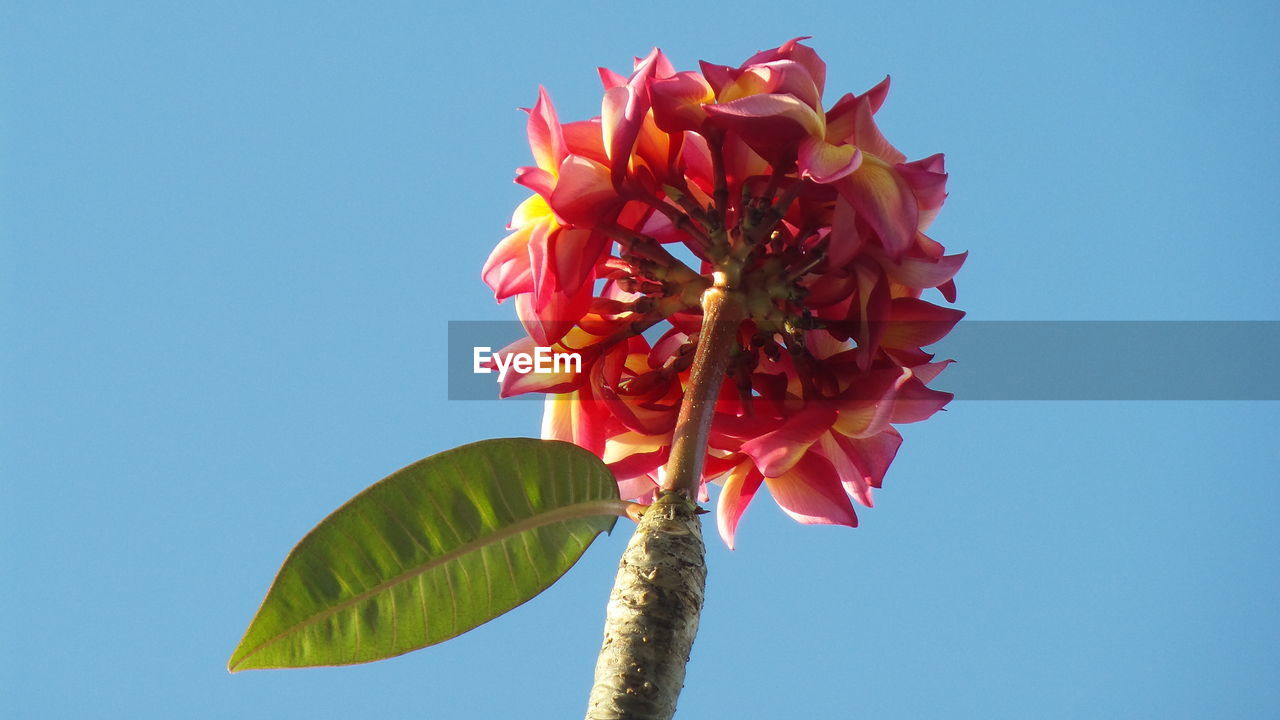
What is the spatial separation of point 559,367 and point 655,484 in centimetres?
11

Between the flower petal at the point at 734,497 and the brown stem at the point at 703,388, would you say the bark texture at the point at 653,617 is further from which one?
the flower petal at the point at 734,497

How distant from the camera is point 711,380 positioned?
0.59 meters

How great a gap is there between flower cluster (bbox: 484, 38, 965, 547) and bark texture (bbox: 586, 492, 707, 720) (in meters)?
0.09

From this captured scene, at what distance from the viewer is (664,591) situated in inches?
20.1

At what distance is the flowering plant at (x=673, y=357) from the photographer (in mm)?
574

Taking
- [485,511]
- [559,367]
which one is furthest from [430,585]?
[559,367]

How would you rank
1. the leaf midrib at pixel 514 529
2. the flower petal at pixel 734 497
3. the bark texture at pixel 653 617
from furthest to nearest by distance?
the flower petal at pixel 734 497, the leaf midrib at pixel 514 529, the bark texture at pixel 653 617

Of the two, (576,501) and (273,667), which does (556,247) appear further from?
(273,667)

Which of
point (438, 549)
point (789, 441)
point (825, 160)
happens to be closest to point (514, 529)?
point (438, 549)

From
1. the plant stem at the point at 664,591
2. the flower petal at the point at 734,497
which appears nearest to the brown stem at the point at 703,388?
the plant stem at the point at 664,591

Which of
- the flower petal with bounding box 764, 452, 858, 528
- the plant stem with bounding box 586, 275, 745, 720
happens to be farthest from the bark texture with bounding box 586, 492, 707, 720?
the flower petal with bounding box 764, 452, 858, 528

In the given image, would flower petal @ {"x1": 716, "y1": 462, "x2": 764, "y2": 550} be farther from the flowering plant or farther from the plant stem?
the plant stem

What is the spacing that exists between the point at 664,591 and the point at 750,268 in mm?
203

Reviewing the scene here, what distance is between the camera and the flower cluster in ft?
1.97
